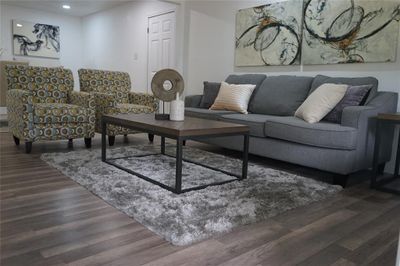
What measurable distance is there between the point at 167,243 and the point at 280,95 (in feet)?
7.84

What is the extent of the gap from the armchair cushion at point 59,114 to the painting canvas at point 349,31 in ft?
8.11

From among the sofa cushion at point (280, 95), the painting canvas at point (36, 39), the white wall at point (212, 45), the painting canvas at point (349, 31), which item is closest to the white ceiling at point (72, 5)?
the painting canvas at point (36, 39)

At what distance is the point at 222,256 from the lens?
1439 mm

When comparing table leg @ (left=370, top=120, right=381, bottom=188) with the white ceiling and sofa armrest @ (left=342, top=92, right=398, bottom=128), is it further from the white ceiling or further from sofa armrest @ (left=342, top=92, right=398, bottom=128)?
the white ceiling

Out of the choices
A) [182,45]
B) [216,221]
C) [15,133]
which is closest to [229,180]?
[216,221]

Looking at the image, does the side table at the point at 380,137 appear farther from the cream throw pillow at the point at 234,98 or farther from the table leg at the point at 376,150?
the cream throw pillow at the point at 234,98

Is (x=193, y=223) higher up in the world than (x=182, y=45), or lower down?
lower down

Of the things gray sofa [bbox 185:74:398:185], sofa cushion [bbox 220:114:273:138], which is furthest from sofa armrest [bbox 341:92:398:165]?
sofa cushion [bbox 220:114:273:138]

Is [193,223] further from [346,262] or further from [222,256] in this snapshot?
[346,262]

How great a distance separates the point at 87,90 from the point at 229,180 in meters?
2.42

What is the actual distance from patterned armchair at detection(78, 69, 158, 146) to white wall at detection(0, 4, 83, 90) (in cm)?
370

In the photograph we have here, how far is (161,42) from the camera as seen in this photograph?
5582 mm

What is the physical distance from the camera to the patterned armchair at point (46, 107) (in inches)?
125

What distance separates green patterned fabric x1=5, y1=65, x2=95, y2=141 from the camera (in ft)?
10.4
